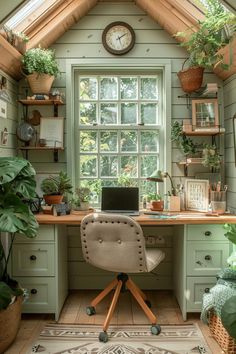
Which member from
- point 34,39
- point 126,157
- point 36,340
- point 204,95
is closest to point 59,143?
point 126,157

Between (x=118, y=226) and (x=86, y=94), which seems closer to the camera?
(x=118, y=226)

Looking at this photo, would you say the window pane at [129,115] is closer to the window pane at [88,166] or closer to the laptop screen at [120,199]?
the window pane at [88,166]

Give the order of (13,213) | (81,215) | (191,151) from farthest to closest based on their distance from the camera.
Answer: (191,151)
(81,215)
(13,213)

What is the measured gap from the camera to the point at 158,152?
3.30m

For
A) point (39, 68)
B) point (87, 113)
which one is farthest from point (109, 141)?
point (39, 68)

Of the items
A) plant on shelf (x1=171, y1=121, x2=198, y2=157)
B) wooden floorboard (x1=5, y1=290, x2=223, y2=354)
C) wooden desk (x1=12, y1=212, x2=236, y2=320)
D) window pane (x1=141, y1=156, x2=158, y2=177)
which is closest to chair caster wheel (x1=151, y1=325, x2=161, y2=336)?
wooden floorboard (x1=5, y1=290, x2=223, y2=354)

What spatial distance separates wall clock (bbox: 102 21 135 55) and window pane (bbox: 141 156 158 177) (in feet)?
3.40

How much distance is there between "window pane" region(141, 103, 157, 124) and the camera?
3.31 m

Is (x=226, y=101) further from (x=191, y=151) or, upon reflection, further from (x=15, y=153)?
(x=15, y=153)

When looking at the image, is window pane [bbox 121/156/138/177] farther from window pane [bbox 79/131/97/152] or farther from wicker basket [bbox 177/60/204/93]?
wicker basket [bbox 177/60/204/93]

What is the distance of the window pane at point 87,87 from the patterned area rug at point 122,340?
209 cm

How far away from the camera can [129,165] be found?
331 cm

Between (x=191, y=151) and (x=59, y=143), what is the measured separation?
123 centimetres

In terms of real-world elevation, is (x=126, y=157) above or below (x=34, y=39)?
below
